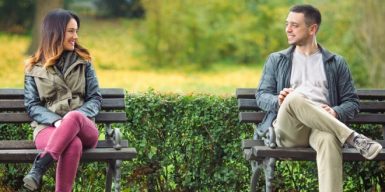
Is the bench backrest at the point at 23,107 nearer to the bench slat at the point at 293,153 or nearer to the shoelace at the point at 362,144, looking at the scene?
the bench slat at the point at 293,153

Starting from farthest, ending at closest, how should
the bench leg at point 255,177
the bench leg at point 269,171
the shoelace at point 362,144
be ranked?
the bench leg at point 255,177, the bench leg at point 269,171, the shoelace at point 362,144

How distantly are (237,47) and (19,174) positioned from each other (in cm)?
1397

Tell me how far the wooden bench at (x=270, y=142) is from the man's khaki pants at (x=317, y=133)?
9 centimetres

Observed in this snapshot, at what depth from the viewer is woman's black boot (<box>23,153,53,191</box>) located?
231 inches

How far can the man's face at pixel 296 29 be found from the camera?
681 cm

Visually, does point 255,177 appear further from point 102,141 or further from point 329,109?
point 102,141

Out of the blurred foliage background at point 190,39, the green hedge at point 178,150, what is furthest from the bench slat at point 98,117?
the blurred foliage background at point 190,39

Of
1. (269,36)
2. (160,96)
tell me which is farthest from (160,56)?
(160,96)

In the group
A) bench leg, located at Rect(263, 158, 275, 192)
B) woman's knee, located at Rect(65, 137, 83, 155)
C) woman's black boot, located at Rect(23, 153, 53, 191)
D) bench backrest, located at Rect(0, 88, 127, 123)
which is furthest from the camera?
bench backrest, located at Rect(0, 88, 127, 123)

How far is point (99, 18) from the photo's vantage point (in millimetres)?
23766

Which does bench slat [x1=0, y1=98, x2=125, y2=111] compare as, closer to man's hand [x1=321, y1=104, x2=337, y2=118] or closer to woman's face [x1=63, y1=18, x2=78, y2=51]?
woman's face [x1=63, y1=18, x2=78, y2=51]

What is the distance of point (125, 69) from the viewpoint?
63.5 ft

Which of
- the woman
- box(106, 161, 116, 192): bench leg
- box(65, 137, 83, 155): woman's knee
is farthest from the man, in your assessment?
box(65, 137, 83, 155): woman's knee

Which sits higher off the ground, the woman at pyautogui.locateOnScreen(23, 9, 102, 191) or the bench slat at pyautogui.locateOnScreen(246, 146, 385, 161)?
the woman at pyautogui.locateOnScreen(23, 9, 102, 191)
